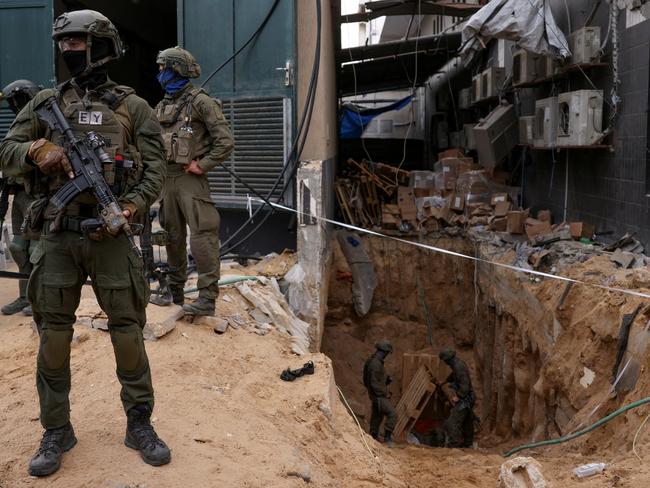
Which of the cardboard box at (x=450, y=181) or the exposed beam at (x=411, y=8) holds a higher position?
the exposed beam at (x=411, y=8)

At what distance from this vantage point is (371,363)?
31.3 ft

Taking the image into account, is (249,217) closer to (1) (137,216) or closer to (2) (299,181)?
(2) (299,181)

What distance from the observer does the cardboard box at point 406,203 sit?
1324cm

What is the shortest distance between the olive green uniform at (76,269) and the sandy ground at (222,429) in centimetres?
37

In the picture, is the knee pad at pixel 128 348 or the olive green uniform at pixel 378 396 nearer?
the knee pad at pixel 128 348

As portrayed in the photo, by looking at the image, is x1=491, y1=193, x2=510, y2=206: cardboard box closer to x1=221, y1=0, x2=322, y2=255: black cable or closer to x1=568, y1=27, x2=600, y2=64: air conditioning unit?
x1=568, y1=27, x2=600, y2=64: air conditioning unit

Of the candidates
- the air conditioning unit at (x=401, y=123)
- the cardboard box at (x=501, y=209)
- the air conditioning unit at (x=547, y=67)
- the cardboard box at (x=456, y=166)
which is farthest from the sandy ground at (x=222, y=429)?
the air conditioning unit at (x=401, y=123)

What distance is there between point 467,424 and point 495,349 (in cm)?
123

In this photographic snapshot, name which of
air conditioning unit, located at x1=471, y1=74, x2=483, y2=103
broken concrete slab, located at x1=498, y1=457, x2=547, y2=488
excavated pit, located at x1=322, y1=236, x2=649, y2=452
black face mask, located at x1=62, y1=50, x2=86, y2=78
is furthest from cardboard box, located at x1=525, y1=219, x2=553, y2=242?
black face mask, located at x1=62, y1=50, x2=86, y2=78

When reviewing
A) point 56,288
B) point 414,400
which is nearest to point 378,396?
point 414,400

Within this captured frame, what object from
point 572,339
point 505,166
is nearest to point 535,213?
point 505,166

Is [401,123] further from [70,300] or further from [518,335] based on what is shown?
[70,300]

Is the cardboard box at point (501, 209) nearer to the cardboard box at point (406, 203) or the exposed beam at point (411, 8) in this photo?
the cardboard box at point (406, 203)

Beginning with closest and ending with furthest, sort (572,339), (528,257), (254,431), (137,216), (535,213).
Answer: (137,216) → (254,431) → (572,339) → (528,257) → (535,213)
